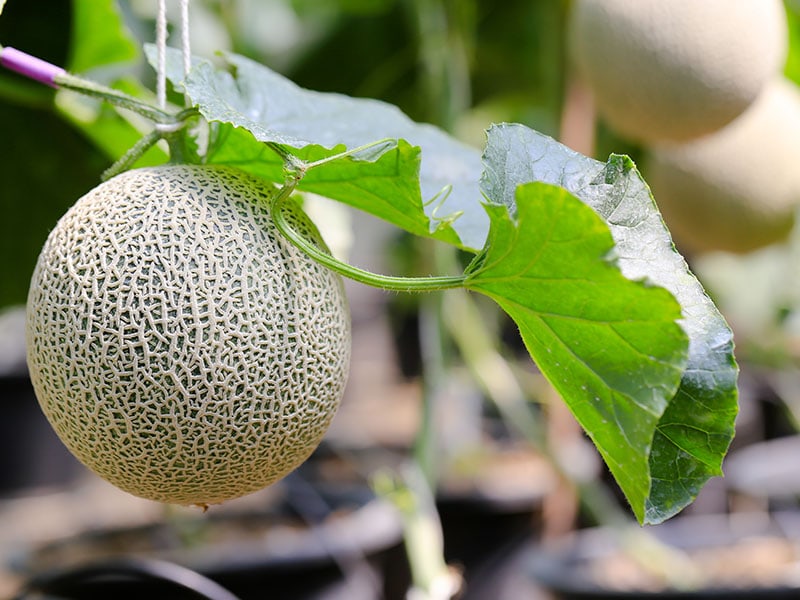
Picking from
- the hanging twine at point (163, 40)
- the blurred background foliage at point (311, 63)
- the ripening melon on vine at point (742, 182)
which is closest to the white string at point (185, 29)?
the hanging twine at point (163, 40)

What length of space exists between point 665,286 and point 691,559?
1.05 meters

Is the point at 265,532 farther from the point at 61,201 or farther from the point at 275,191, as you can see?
the point at 275,191

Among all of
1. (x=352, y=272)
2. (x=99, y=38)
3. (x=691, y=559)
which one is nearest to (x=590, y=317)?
(x=352, y=272)

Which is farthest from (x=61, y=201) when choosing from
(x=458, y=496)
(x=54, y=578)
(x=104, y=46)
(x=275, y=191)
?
(x=458, y=496)

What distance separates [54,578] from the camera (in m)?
0.72

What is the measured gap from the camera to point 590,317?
45 centimetres

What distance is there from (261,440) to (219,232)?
0.11 metres

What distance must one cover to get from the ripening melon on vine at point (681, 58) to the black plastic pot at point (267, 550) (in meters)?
0.62

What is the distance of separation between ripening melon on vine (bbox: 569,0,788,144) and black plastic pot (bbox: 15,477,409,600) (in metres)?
0.62

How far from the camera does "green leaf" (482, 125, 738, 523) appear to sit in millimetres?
465

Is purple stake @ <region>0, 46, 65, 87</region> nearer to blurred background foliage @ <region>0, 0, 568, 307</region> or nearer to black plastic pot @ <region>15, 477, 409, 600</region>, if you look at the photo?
blurred background foliage @ <region>0, 0, 568, 307</region>

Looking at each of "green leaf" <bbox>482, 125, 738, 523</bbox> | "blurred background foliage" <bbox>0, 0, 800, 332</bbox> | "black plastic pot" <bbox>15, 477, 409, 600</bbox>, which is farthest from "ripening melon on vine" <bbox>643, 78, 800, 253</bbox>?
"green leaf" <bbox>482, 125, 738, 523</bbox>

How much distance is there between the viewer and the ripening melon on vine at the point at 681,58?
85cm

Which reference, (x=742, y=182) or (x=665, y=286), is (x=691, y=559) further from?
(x=665, y=286)
